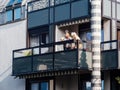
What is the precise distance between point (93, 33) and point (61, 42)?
3999 millimetres

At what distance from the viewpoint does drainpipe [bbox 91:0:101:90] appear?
20.8 meters

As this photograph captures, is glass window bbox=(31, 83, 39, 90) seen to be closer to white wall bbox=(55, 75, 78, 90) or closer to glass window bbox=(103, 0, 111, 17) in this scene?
white wall bbox=(55, 75, 78, 90)

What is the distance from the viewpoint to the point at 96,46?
21141 millimetres

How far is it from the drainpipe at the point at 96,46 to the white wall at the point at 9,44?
903cm

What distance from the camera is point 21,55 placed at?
92.2 ft

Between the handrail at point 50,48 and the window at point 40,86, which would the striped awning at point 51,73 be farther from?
the handrail at point 50,48

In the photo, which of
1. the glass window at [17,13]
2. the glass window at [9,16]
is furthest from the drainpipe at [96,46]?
the glass window at [9,16]

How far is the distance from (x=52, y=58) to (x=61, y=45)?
0.88m

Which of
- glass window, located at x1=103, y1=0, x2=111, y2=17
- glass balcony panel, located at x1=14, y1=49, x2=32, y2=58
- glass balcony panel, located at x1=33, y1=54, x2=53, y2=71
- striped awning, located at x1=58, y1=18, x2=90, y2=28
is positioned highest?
glass window, located at x1=103, y1=0, x2=111, y2=17

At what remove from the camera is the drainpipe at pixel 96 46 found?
20781 mm

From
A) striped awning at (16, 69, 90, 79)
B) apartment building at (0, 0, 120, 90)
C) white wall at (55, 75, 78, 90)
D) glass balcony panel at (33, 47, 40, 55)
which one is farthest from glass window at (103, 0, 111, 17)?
glass balcony panel at (33, 47, 40, 55)

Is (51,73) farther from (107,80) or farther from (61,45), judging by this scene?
(107,80)

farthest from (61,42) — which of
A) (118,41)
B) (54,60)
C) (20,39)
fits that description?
(20,39)

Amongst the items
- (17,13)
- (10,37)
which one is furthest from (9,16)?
(10,37)
